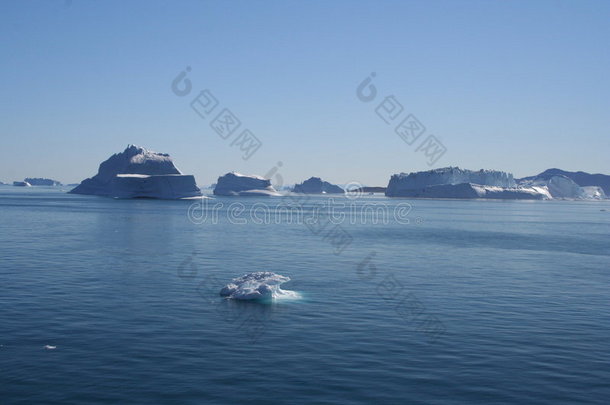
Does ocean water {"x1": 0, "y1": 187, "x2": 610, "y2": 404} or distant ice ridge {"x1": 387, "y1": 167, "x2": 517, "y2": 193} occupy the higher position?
distant ice ridge {"x1": 387, "y1": 167, "x2": 517, "y2": 193}

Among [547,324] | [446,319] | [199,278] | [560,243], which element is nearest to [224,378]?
[446,319]

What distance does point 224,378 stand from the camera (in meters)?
13.6

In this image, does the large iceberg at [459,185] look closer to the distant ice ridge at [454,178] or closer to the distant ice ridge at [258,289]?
the distant ice ridge at [454,178]

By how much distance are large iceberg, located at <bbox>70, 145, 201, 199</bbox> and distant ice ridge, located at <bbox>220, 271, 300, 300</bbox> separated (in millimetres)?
114043

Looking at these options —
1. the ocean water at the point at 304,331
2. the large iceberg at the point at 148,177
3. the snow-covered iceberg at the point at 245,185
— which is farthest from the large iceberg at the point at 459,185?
the ocean water at the point at 304,331

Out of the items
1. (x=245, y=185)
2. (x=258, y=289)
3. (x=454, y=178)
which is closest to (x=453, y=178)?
(x=454, y=178)

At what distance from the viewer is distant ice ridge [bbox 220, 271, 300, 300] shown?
73.7 feet

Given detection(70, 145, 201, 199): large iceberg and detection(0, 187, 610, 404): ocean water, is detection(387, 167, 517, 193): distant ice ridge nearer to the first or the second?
detection(70, 145, 201, 199): large iceberg

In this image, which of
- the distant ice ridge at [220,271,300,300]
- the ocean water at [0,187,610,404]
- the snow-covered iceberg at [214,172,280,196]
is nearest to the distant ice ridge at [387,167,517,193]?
the snow-covered iceberg at [214,172,280,196]

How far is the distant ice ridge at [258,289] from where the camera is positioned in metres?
22.5

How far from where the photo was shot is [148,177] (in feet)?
438

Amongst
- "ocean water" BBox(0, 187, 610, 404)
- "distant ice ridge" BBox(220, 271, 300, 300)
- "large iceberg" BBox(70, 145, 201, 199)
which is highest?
"large iceberg" BBox(70, 145, 201, 199)

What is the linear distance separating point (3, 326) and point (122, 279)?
9.53 m

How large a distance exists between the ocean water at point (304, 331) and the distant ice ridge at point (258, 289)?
44 cm
